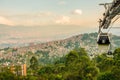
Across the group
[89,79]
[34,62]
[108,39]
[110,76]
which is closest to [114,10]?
[108,39]

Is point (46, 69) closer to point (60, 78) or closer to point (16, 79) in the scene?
point (16, 79)

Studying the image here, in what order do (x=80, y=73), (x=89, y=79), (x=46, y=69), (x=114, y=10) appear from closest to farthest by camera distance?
1. (x=114, y=10)
2. (x=89, y=79)
3. (x=80, y=73)
4. (x=46, y=69)

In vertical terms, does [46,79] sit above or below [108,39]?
below

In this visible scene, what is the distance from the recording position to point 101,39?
13766 mm

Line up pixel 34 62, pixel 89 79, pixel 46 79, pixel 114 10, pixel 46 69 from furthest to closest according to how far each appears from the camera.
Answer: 1. pixel 34 62
2. pixel 46 69
3. pixel 46 79
4. pixel 89 79
5. pixel 114 10

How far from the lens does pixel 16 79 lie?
11062 cm

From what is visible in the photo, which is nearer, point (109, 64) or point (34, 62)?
point (109, 64)

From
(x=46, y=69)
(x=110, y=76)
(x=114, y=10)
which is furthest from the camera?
(x=46, y=69)

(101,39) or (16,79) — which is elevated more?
(101,39)

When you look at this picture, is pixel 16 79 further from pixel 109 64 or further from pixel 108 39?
pixel 108 39

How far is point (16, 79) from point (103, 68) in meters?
21.7

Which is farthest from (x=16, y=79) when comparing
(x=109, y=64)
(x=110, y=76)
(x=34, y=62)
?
(x=34, y=62)

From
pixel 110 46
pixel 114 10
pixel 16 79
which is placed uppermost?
pixel 114 10

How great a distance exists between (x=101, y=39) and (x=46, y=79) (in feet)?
310
